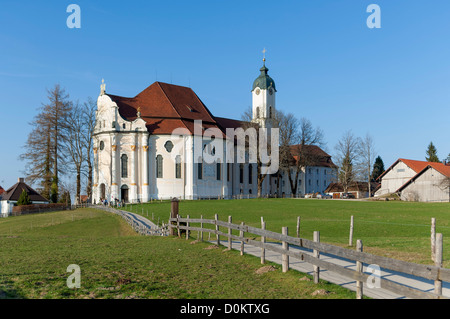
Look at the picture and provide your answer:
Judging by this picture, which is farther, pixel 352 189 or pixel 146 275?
pixel 352 189

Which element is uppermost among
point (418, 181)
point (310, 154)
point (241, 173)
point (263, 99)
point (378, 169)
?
point (263, 99)

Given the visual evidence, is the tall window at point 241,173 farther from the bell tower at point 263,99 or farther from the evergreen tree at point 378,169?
the evergreen tree at point 378,169

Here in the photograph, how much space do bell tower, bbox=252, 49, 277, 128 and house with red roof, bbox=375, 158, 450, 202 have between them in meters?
24.0

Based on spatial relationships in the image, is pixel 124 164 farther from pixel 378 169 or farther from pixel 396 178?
pixel 378 169

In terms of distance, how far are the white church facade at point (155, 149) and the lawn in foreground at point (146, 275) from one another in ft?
129

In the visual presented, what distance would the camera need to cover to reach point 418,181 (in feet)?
192

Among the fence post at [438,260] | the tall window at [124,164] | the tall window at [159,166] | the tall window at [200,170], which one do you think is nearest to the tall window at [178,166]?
the tall window at [159,166]

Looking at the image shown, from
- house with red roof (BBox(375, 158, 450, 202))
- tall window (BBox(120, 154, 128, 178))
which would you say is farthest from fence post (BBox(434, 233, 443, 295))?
house with red roof (BBox(375, 158, 450, 202))

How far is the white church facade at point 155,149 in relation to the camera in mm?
57531

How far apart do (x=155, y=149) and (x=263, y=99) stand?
92.5ft

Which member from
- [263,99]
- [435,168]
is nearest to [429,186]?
[435,168]
